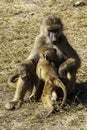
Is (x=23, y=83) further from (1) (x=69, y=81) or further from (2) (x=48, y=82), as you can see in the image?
(1) (x=69, y=81)

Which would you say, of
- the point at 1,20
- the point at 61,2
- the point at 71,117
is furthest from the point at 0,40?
the point at 71,117

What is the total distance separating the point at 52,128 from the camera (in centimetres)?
675

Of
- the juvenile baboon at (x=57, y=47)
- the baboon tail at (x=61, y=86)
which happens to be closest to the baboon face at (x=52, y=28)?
the juvenile baboon at (x=57, y=47)

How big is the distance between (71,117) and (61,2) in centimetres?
481

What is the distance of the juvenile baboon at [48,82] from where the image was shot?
23.2 ft

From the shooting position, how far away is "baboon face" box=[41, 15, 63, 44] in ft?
24.3

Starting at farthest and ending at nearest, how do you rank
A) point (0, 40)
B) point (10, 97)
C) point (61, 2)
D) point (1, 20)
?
point (61, 2) → point (1, 20) → point (0, 40) → point (10, 97)

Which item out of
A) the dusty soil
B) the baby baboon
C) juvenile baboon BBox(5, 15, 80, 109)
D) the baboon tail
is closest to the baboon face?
juvenile baboon BBox(5, 15, 80, 109)

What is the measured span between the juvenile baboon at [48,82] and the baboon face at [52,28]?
1.25ft

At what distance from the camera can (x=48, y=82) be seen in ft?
23.4

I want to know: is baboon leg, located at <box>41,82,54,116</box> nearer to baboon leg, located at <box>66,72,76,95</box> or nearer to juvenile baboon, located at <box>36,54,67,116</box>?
juvenile baboon, located at <box>36,54,67,116</box>

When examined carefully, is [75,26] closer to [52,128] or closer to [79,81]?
[79,81]

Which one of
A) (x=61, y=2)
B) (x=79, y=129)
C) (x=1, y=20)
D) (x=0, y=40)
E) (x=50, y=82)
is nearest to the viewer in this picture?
(x=79, y=129)

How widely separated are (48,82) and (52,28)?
2.71 ft
